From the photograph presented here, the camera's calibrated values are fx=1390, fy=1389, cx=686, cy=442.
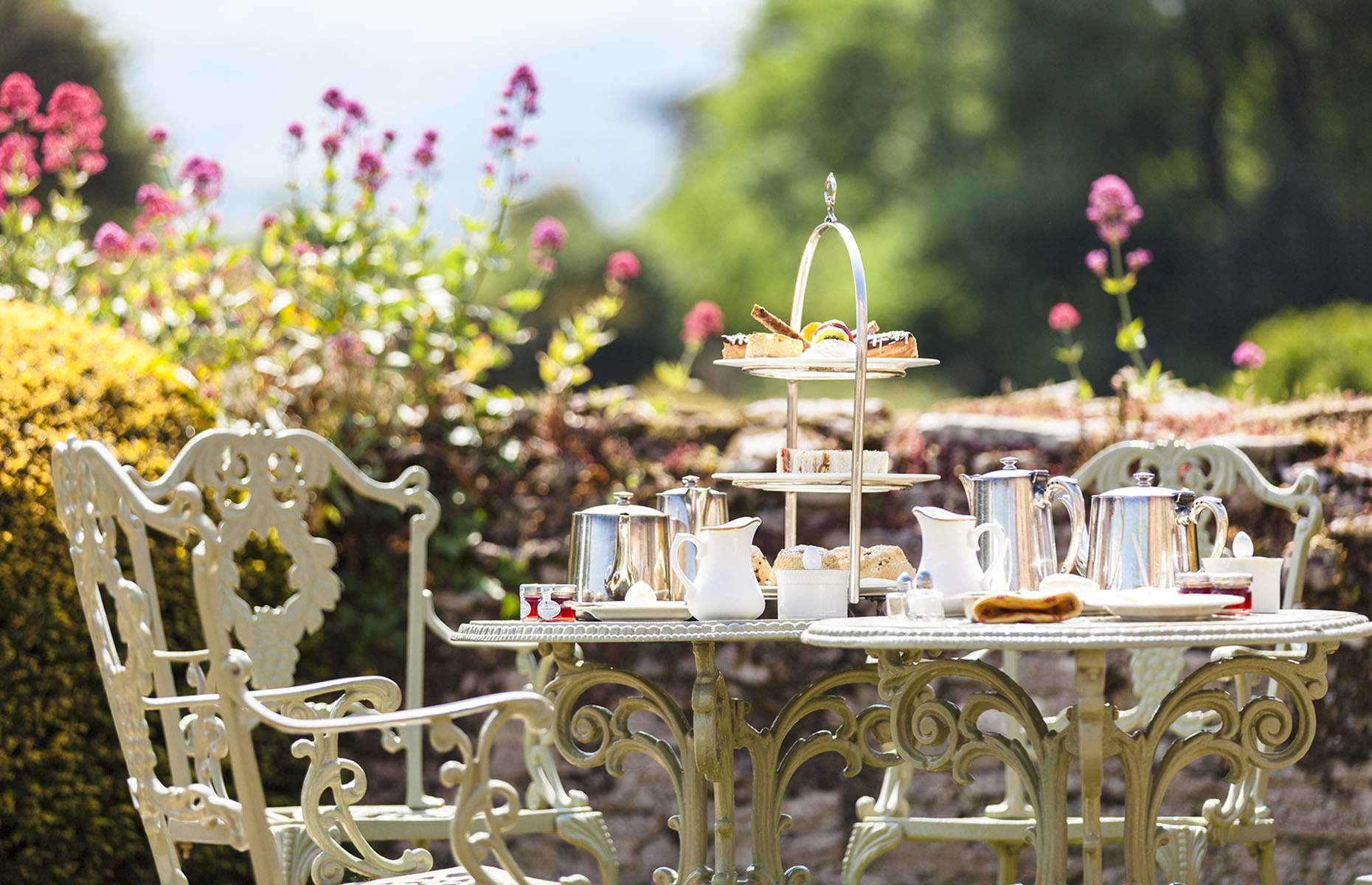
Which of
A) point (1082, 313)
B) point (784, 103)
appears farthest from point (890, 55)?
point (1082, 313)

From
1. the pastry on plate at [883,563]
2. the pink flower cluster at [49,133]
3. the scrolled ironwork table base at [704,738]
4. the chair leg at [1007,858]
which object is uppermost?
the pink flower cluster at [49,133]

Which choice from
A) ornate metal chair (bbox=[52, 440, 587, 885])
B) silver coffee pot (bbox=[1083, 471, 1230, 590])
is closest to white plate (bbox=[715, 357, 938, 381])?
silver coffee pot (bbox=[1083, 471, 1230, 590])

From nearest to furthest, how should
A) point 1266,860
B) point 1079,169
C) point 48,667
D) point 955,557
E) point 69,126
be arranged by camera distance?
point 955,557
point 1266,860
point 48,667
point 69,126
point 1079,169

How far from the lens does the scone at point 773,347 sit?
249 cm

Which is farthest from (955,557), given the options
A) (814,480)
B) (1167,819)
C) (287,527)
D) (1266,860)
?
(287,527)

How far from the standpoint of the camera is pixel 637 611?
238 cm

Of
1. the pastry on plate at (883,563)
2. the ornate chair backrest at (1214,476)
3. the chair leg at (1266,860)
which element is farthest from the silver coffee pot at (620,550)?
the chair leg at (1266,860)

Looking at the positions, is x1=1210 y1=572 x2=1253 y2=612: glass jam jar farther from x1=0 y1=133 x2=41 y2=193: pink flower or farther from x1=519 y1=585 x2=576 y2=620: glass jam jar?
x1=0 y1=133 x2=41 y2=193: pink flower

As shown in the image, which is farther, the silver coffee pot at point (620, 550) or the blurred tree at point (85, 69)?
the blurred tree at point (85, 69)

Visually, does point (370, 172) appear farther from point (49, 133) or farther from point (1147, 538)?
point (1147, 538)

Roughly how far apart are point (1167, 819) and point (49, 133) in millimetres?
4001

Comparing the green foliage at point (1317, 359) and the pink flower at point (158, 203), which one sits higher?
the pink flower at point (158, 203)

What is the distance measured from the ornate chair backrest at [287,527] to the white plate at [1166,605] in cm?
166

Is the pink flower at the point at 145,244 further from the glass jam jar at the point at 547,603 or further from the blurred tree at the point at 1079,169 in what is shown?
the blurred tree at the point at 1079,169
